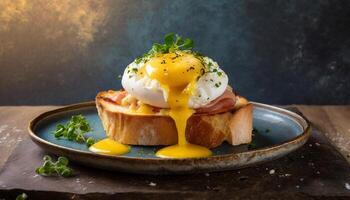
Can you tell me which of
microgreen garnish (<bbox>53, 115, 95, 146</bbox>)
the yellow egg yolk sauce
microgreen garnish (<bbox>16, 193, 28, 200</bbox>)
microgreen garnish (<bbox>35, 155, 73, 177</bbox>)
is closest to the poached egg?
the yellow egg yolk sauce

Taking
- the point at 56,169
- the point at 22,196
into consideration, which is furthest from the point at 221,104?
the point at 22,196

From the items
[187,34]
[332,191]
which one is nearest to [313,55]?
[187,34]

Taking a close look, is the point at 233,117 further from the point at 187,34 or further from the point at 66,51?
the point at 66,51

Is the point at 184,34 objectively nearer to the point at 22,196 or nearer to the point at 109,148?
the point at 109,148

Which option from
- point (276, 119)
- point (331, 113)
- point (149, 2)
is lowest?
point (331, 113)

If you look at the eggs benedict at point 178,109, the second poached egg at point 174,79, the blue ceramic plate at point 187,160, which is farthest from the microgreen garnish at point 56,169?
the second poached egg at point 174,79

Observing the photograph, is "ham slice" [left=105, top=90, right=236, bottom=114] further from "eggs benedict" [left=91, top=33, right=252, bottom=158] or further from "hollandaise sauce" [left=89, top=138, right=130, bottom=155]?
"hollandaise sauce" [left=89, top=138, right=130, bottom=155]

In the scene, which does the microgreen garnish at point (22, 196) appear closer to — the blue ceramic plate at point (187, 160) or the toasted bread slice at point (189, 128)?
the blue ceramic plate at point (187, 160)

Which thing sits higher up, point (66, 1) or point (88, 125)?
point (66, 1)
